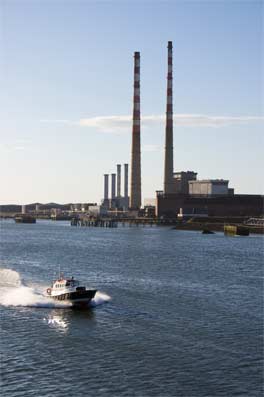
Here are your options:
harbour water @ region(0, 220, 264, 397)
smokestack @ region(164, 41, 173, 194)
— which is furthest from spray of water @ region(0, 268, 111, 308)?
smokestack @ region(164, 41, 173, 194)

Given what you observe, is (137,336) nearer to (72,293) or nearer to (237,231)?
(72,293)

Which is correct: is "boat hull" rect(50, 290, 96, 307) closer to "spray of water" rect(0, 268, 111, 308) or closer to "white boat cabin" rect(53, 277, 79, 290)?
"spray of water" rect(0, 268, 111, 308)

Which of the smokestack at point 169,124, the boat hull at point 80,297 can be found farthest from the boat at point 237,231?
the boat hull at point 80,297

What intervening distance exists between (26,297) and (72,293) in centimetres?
543

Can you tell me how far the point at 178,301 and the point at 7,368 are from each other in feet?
70.3


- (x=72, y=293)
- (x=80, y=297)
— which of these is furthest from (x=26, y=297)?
(x=80, y=297)

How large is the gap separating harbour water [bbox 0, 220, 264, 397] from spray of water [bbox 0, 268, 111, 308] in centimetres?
8

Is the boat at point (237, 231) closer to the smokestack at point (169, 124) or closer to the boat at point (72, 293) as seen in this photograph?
the smokestack at point (169, 124)

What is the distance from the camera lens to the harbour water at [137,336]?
3016 centimetres

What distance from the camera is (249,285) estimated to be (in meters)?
62.6

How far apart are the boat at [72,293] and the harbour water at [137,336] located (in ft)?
2.58

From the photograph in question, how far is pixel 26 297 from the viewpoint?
52969 mm

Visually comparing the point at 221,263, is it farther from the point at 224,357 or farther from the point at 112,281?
the point at 224,357

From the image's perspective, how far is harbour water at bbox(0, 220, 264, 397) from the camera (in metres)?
30.2
